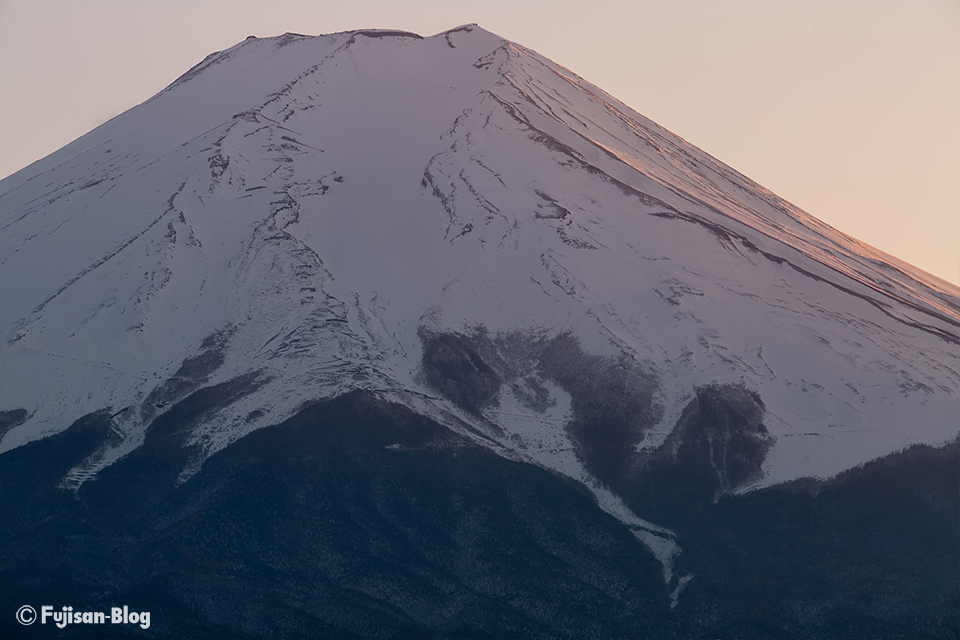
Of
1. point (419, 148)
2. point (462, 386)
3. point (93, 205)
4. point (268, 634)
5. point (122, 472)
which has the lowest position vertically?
point (268, 634)

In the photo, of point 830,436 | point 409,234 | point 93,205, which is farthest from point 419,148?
point 830,436

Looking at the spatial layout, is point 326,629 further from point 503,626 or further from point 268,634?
point 503,626

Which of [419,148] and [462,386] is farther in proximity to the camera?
[419,148]

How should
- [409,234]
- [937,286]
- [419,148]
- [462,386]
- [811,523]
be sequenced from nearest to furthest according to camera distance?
A: [811,523], [462,386], [409,234], [419,148], [937,286]

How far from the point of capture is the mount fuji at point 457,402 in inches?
1914

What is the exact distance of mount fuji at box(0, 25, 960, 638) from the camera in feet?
160

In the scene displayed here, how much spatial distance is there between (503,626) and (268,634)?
967 centimetres

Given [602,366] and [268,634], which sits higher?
[602,366]

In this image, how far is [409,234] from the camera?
217 feet

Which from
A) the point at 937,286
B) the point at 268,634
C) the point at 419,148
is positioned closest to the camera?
the point at 268,634

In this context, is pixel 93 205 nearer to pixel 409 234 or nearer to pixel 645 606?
pixel 409 234

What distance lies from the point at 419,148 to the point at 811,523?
114 ft

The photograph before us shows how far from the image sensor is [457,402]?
5550cm

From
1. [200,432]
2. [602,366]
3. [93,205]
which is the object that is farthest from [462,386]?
[93,205]
